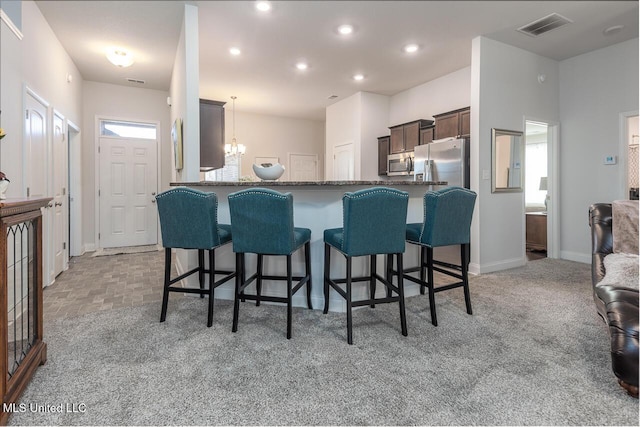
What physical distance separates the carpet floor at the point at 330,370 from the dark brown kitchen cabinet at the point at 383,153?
389 centimetres

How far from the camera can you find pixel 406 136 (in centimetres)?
562

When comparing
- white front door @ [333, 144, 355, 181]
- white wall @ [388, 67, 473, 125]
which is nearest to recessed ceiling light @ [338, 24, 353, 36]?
white wall @ [388, 67, 473, 125]

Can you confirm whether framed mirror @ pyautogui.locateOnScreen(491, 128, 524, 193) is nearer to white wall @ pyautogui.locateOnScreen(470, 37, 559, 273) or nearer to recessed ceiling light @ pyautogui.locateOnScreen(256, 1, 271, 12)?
white wall @ pyautogui.locateOnScreen(470, 37, 559, 273)

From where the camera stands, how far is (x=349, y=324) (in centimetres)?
215

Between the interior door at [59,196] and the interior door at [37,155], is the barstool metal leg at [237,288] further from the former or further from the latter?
the interior door at [59,196]

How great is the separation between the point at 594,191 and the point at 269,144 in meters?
6.33

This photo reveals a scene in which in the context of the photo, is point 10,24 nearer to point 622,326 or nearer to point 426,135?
point 622,326

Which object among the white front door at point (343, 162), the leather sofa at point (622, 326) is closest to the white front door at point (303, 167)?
the white front door at point (343, 162)

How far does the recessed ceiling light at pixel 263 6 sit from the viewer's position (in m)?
3.18

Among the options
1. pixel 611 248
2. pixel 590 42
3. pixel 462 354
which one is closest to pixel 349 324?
pixel 462 354

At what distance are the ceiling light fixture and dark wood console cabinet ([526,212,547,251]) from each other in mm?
6573

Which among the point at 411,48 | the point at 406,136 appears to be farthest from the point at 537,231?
the point at 411,48

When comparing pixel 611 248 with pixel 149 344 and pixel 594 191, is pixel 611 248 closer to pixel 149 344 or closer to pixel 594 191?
pixel 594 191

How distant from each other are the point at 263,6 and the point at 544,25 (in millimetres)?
3128
